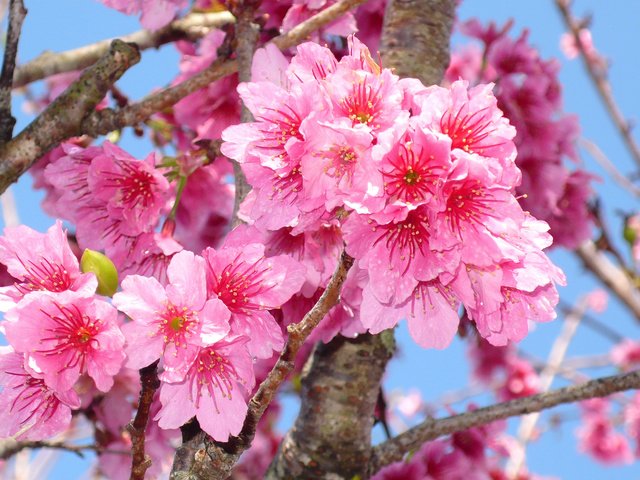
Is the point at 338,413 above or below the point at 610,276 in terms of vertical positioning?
below

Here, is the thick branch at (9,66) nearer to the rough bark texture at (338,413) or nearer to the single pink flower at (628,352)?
the rough bark texture at (338,413)

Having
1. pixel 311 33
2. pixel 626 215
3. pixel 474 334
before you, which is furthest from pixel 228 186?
pixel 626 215

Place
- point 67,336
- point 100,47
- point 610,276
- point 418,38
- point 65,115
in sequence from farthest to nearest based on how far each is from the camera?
point 610,276 < point 100,47 < point 418,38 < point 65,115 < point 67,336

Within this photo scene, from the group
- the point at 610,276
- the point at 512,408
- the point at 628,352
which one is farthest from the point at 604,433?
the point at 512,408

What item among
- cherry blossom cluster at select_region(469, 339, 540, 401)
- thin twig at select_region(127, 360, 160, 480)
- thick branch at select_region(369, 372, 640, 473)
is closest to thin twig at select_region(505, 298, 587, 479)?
cherry blossom cluster at select_region(469, 339, 540, 401)

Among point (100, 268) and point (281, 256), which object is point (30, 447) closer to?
point (100, 268)

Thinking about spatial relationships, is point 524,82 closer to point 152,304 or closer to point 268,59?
point 268,59

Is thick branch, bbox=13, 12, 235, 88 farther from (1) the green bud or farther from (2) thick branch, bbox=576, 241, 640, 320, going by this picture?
(2) thick branch, bbox=576, 241, 640, 320
